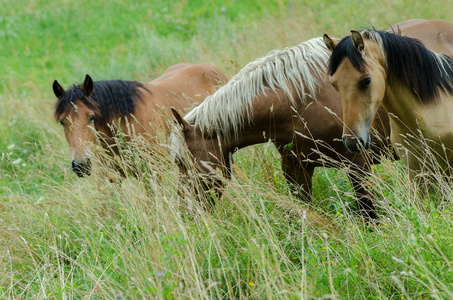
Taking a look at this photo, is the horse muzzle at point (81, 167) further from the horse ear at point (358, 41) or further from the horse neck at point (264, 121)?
the horse ear at point (358, 41)

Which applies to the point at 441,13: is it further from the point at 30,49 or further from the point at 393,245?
the point at 30,49

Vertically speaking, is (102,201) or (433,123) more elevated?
(433,123)

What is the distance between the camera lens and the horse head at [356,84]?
2.92 meters

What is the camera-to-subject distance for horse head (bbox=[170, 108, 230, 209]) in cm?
366

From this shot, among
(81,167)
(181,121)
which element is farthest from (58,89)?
(181,121)

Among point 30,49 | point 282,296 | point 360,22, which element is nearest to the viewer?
point 282,296

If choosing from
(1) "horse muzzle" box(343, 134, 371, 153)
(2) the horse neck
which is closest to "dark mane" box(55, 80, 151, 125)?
(2) the horse neck

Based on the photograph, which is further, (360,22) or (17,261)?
(360,22)

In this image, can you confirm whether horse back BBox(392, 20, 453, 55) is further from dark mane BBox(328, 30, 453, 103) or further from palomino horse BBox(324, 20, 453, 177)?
dark mane BBox(328, 30, 453, 103)

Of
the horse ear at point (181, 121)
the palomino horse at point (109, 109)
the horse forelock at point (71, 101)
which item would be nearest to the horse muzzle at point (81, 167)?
the palomino horse at point (109, 109)

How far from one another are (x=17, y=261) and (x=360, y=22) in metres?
7.68

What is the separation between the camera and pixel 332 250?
2797 millimetres

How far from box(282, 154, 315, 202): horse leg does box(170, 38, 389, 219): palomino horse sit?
0.14 metres

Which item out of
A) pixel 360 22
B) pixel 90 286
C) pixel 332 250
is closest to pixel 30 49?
pixel 360 22
